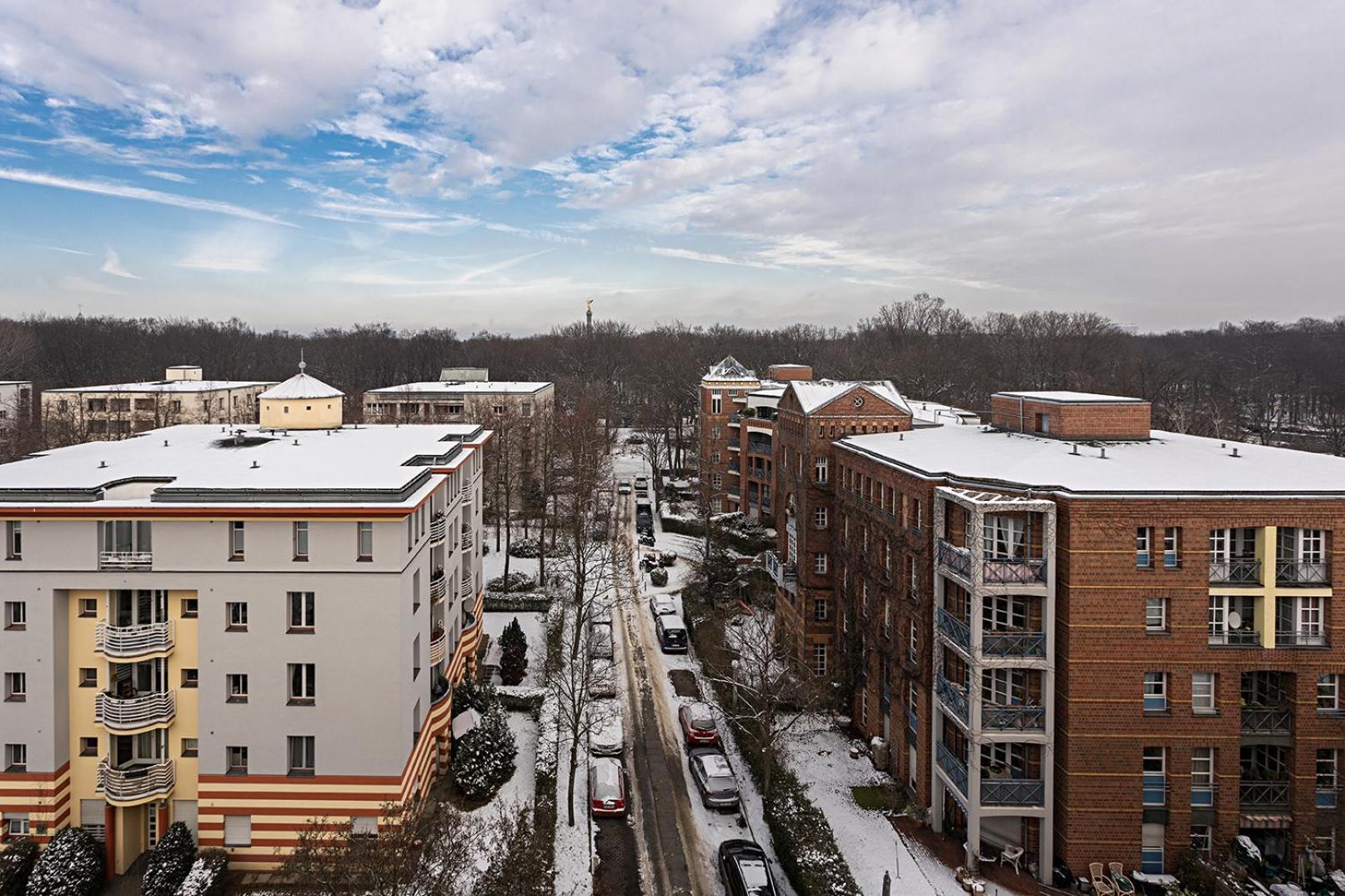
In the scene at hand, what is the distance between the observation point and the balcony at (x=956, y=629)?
2130 cm

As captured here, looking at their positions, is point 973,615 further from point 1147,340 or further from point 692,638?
point 1147,340

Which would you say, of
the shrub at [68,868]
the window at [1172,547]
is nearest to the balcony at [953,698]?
the window at [1172,547]

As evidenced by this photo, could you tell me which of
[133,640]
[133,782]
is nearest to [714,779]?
[133,782]

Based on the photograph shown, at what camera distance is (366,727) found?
68.9 feet

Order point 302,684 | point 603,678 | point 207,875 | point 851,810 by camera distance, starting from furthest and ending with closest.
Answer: point 603,678, point 851,810, point 302,684, point 207,875

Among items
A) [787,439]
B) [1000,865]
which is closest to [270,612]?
[1000,865]

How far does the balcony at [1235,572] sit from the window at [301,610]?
23920 mm

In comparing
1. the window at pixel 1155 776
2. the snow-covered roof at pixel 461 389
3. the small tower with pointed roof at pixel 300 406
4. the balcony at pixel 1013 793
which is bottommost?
the balcony at pixel 1013 793

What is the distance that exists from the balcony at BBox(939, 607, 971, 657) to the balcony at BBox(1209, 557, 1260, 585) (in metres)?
6.30

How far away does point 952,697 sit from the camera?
872 inches

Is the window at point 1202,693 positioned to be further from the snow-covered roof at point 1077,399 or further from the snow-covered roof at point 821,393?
the snow-covered roof at point 821,393

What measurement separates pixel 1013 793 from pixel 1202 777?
194 inches

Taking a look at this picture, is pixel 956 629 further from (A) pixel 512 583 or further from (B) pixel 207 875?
(A) pixel 512 583

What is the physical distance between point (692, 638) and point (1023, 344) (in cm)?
8681
